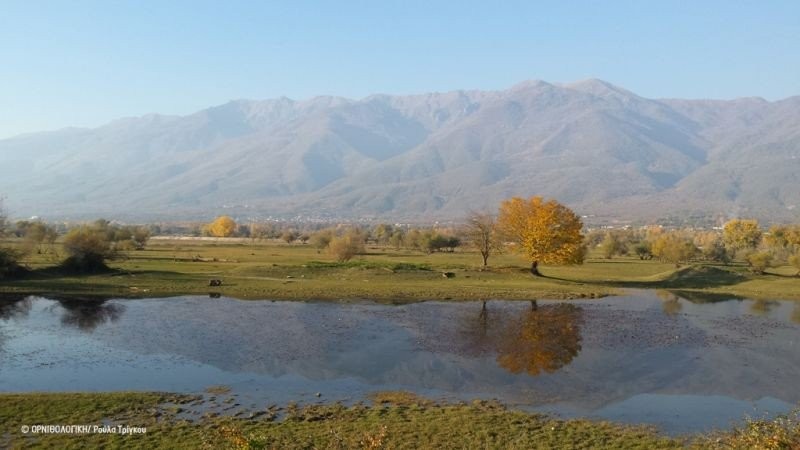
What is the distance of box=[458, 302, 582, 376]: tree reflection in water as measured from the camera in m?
37.0

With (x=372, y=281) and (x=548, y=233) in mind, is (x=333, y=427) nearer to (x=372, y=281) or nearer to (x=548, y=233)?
(x=372, y=281)

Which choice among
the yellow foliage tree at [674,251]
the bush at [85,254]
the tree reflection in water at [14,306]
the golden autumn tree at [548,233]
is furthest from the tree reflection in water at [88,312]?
the yellow foliage tree at [674,251]

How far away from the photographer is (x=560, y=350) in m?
40.5

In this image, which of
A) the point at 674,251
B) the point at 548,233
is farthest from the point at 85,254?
the point at 674,251

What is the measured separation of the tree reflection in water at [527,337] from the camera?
37.0m

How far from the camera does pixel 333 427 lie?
2330 cm

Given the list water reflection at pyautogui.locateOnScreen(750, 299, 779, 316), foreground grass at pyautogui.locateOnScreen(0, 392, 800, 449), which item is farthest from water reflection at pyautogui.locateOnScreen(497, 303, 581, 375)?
water reflection at pyautogui.locateOnScreen(750, 299, 779, 316)

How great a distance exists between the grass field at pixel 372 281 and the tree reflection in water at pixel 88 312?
4.34 m

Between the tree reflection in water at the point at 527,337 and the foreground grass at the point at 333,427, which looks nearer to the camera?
the foreground grass at the point at 333,427

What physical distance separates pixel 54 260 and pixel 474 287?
5981 cm

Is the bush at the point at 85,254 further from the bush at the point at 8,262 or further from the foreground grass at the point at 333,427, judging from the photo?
the foreground grass at the point at 333,427

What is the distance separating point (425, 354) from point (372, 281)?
37.0 metres

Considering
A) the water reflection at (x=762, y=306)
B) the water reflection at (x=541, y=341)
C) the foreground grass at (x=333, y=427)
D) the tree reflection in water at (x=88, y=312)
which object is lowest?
the water reflection at (x=762, y=306)

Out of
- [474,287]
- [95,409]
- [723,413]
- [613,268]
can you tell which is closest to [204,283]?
[474,287]
